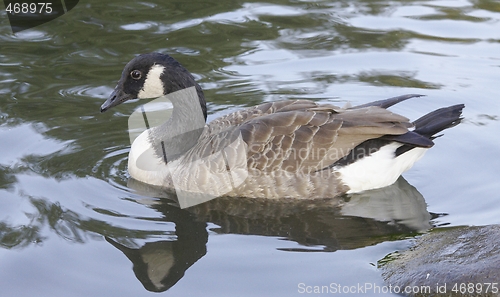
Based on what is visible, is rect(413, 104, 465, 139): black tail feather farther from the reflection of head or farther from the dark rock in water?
the reflection of head

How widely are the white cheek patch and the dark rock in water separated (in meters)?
3.34

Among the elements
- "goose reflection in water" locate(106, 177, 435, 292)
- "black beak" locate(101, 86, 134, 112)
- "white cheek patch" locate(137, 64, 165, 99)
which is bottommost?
"goose reflection in water" locate(106, 177, 435, 292)

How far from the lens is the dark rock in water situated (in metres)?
5.07

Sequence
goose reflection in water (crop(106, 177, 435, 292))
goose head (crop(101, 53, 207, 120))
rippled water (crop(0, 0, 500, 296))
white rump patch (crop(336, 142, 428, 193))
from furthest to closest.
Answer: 1. goose head (crop(101, 53, 207, 120))
2. white rump patch (crop(336, 142, 428, 193))
3. goose reflection in water (crop(106, 177, 435, 292))
4. rippled water (crop(0, 0, 500, 296))

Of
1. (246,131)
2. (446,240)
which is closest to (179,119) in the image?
(246,131)

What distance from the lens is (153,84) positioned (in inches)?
306

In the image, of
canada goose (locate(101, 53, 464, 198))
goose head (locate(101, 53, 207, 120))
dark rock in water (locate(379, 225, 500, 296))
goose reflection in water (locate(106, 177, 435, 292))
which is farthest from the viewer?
goose head (locate(101, 53, 207, 120))

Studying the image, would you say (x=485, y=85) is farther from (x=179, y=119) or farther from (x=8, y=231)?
(x=8, y=231)

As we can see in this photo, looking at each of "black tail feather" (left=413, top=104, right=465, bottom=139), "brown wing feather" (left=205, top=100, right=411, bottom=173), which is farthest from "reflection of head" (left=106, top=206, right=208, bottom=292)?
"black tail feather" (left=413, top=104, right=465, bottom=139)

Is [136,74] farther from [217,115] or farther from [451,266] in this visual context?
[451,266]

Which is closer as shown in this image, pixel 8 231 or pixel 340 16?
pixel 8 231

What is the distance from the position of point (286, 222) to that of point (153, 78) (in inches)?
90.6

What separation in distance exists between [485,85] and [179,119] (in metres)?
4.58

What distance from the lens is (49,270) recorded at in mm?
5930
